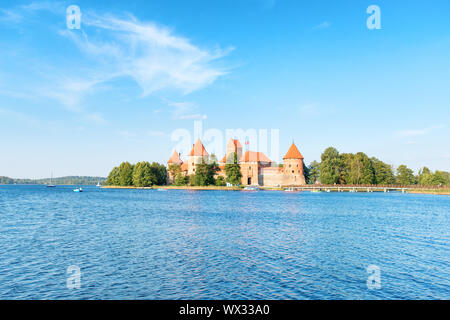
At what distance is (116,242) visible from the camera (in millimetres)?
19422

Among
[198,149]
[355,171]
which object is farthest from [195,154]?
[355,171]

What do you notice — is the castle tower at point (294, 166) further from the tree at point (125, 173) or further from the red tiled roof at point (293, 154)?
the tree at point (125, 173)

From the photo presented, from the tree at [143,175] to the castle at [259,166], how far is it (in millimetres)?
9210

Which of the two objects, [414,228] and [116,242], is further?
[414,228]

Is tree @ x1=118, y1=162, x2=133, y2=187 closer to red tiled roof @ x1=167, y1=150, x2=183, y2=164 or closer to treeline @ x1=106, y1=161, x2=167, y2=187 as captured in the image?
treeline @ x1=106, y1=161, x2=167, y2=187

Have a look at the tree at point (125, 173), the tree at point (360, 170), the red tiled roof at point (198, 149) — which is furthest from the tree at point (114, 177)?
the tree at point (360, 170)

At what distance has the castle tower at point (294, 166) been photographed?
361ft

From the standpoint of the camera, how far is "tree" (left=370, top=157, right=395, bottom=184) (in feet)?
365

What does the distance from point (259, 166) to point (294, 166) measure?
13295mm

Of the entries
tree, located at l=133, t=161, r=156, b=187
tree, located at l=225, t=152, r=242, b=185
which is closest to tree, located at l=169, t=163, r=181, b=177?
tree, located at l=133, t=161, r=156, b=187
